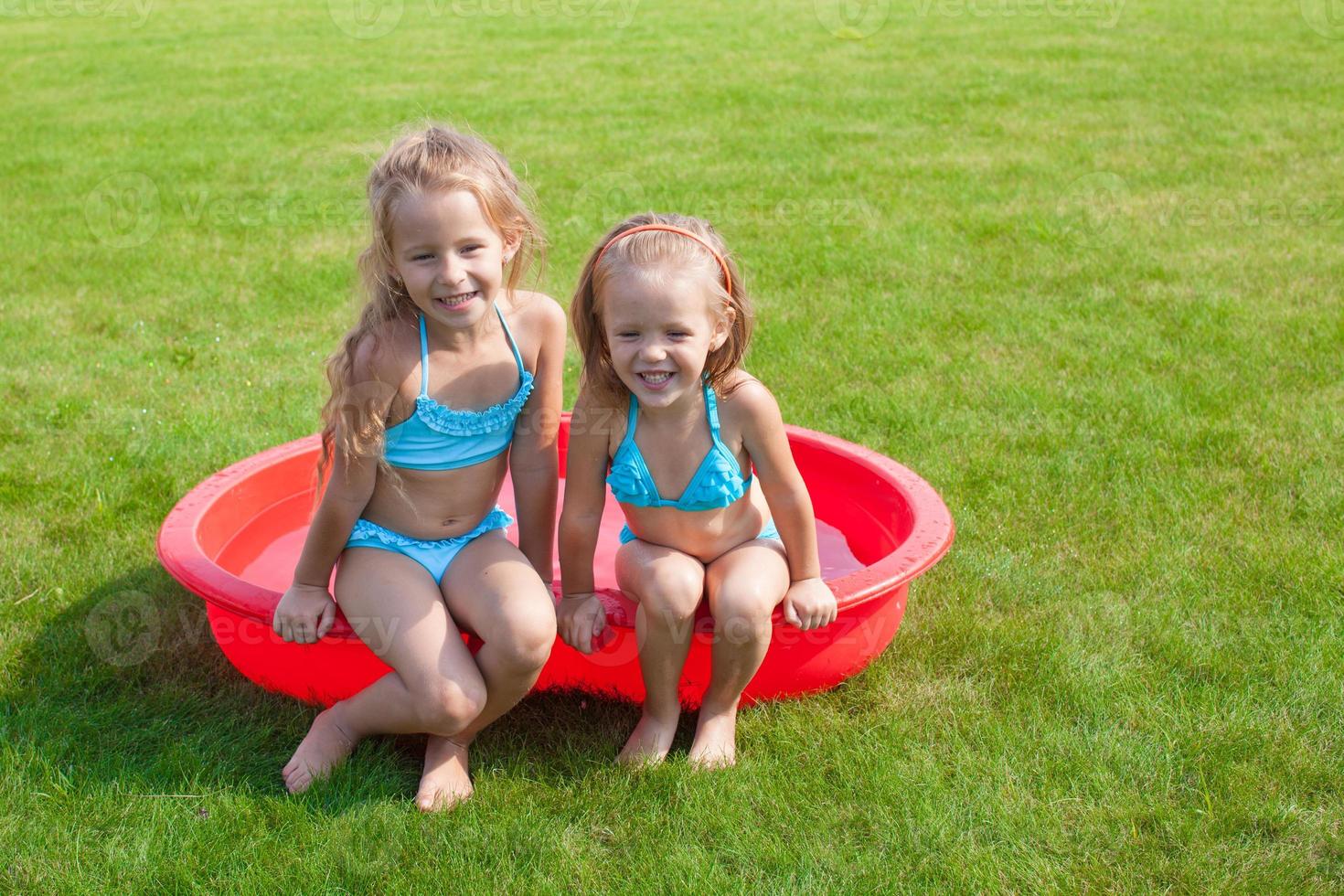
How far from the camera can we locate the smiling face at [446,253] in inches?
101

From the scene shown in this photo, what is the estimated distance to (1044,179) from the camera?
7105mm

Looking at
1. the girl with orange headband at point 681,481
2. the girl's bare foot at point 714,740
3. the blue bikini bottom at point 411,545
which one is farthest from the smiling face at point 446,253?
the girl's bare foot at point 714,740

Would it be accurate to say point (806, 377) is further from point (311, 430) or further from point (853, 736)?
point (853, 736)

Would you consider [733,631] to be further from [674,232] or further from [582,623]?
[674,232]

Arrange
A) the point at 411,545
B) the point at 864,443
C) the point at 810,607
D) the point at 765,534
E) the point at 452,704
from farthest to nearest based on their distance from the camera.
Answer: the point at 864,443 < the point at 765,534 < the point at 411,545 < the point at 810,607 < the point at 452,704

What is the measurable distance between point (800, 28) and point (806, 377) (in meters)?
8.82

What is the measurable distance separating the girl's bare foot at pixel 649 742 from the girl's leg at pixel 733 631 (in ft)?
0.20

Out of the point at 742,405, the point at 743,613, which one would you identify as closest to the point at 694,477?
the point at 742,405

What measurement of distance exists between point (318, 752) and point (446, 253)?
1078mm

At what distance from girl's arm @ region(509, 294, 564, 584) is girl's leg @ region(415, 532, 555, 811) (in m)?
0.16

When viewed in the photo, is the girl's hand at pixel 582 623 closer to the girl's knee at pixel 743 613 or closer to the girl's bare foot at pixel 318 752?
the girl's knee at pixel 743 613

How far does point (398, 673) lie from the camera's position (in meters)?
2.57

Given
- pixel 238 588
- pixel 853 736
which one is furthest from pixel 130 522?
pixel 853 736

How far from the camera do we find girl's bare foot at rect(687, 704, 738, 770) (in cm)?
264
